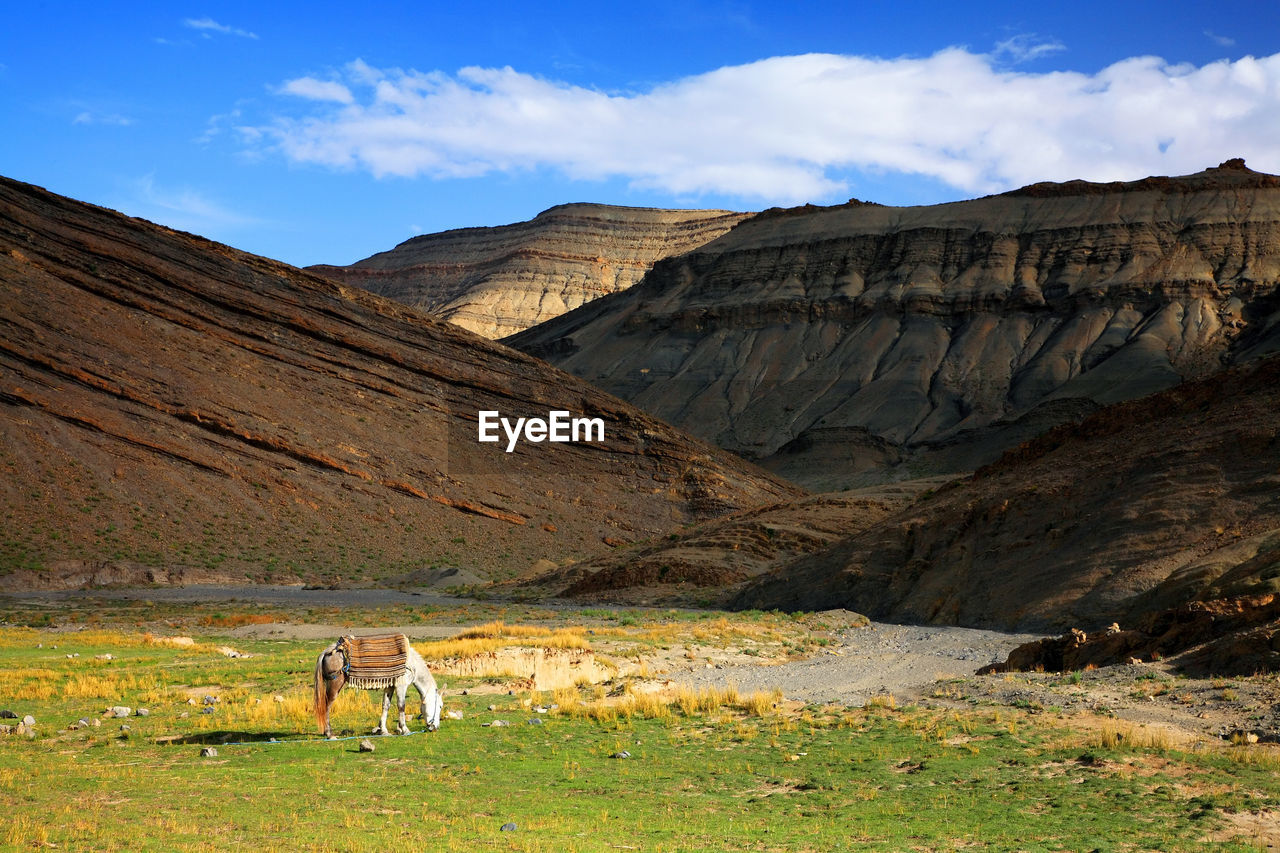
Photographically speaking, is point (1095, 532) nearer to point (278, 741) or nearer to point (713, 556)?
point (713, 556)

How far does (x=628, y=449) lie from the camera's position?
74.7 m

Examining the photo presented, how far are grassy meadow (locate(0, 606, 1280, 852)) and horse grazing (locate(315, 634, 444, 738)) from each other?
61 cm

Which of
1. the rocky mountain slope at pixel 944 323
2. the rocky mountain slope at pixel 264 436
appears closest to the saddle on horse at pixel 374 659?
the rocky mountain slope at pixel 264 436

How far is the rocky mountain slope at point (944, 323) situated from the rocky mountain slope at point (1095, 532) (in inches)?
1736

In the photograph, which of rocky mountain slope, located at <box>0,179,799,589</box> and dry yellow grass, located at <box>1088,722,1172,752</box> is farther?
rocky mountain slope, located at <box>0,179,799,589</box>

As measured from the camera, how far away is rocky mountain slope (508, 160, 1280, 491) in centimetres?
8912

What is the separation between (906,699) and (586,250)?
168m

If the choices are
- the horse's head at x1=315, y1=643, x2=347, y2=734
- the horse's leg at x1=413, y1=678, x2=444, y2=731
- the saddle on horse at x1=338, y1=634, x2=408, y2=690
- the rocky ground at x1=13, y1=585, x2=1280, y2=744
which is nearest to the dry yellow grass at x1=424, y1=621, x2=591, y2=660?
the rocky ground at x1=13, y1=585, x2=1280, y2=744

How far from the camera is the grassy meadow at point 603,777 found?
10.5 meters

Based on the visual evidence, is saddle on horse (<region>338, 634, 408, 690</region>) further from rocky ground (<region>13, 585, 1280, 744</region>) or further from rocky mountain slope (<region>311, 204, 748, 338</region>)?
rocky mountain slope (<region>311, 204, 748, 338</region>)

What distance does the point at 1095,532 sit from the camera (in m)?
31.6

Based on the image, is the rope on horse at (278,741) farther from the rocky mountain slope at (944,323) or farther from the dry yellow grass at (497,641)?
the rocky mountain slope at (944,323)

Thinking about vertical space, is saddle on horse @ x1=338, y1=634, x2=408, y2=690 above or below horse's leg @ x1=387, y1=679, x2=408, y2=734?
above

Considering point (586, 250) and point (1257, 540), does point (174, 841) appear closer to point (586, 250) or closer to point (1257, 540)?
point (1257, 540)
